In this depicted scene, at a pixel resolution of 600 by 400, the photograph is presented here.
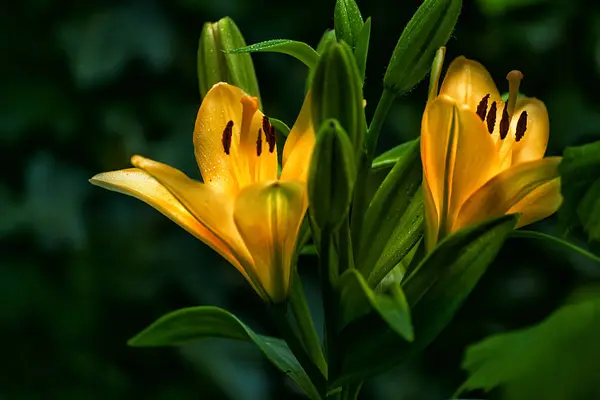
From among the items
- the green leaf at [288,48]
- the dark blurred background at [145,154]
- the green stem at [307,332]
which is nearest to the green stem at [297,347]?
the green stem at [307,332]

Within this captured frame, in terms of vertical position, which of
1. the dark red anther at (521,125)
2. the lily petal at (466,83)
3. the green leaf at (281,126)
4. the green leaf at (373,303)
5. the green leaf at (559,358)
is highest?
the lily petal at (466,83)

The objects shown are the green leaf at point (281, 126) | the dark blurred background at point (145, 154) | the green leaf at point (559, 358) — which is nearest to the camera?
→ the green leaf at point (559, 358)

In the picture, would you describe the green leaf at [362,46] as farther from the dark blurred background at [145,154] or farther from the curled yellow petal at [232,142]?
the dark blurred background at [145,154]

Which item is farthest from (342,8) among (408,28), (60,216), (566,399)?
(60,216)

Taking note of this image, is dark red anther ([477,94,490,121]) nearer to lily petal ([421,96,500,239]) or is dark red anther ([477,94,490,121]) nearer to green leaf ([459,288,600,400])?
lily petal ([421,96,500,239])

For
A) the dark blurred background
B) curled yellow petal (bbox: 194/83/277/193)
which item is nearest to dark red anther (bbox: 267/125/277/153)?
curled yellow petal (bbox: 194/83/277/193)

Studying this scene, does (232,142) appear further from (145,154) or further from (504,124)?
(145,154)
